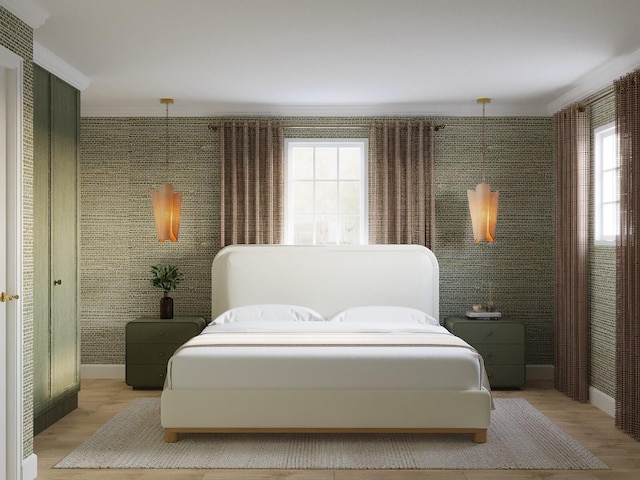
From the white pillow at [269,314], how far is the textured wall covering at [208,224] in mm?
769

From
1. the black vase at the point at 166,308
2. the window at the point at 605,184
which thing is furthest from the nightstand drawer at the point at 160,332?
the window at the point at 605,184

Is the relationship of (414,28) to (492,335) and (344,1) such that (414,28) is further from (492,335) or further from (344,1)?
(492,335)

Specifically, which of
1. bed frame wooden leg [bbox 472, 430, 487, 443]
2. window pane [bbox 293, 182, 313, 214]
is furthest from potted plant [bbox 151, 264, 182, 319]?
bed frame wooden leg [bbox 472, 430, 487, 443]

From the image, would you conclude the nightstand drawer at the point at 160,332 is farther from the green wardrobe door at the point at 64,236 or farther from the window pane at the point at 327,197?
the window pane at the point at 327,197

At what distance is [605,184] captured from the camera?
16.3ft

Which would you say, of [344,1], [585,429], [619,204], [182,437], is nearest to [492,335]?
[585,429]

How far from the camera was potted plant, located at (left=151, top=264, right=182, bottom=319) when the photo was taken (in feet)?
18.6

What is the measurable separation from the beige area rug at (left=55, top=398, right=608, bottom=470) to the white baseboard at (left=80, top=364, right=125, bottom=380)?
1.60 m

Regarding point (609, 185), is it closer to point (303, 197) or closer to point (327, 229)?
point (327, 229)

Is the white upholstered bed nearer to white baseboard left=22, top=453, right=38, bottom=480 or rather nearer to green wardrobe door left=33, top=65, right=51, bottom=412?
white baseboard left=22, top=453, right=38, bottom=480

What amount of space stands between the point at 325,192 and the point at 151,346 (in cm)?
207

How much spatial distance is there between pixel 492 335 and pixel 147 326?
2.92m

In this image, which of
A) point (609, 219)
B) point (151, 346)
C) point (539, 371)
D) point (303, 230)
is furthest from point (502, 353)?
point (151, 346)

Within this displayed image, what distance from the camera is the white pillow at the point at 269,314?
207 inches
